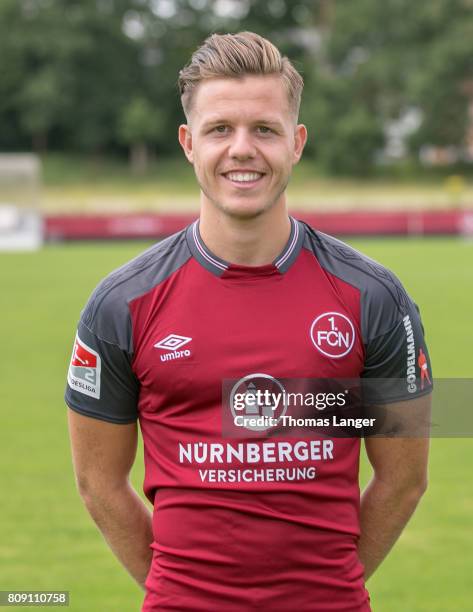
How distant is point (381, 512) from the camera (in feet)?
9.03

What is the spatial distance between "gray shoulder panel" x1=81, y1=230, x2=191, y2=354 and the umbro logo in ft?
0.29

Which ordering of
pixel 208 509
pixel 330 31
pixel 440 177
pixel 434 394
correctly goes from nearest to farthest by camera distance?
pixel 208 509
pixel 434 394
pixel 440 177
pixel 330 31

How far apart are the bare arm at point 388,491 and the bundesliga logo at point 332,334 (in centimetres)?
29

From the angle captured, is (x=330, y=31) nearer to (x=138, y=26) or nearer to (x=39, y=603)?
(x=138, y=26)

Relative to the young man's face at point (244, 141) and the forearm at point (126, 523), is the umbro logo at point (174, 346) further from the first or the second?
the forearm at point (126, 523)

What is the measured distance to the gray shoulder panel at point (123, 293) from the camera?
2521 millimetres

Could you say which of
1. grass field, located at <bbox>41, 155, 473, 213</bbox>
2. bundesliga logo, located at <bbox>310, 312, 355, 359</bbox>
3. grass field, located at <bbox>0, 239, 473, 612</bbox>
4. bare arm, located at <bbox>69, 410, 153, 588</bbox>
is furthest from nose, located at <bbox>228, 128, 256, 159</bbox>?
grass field, located at <bbox>41, 155, 473, 213</bbox>

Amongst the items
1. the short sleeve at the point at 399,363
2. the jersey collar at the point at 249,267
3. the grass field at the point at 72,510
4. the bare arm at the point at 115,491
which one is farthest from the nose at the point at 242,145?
the grass field at the point at 72,510

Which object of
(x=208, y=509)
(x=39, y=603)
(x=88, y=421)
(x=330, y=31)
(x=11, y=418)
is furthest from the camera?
(x=330, y=31)

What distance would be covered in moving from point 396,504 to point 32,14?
59.5m

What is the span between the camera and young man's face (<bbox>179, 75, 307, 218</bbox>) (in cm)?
243

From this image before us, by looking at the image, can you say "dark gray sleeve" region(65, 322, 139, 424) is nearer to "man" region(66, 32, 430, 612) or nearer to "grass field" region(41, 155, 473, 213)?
"man" region(66, 32, 430, 612)

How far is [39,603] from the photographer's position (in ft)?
17.4

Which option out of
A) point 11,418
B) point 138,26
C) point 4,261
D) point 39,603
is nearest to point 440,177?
point 138,26
